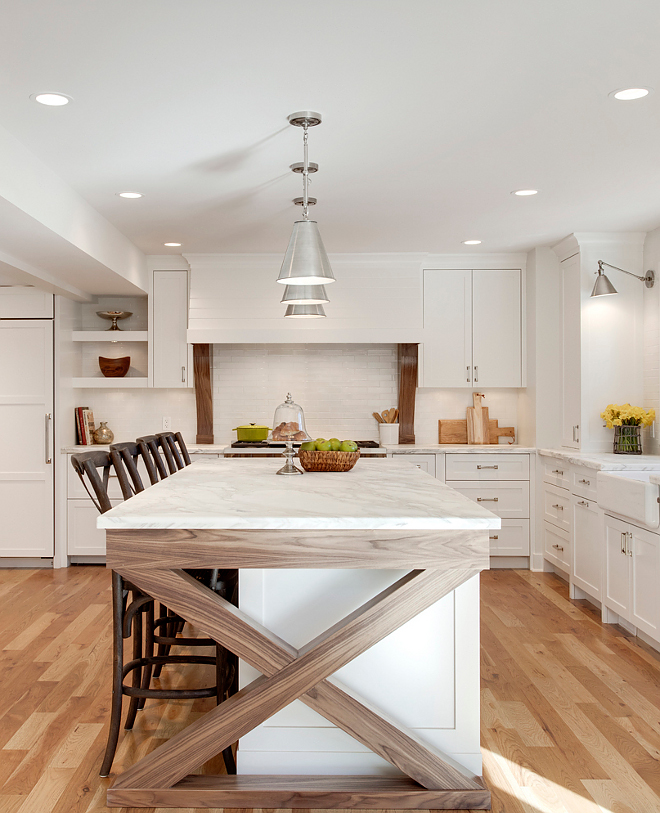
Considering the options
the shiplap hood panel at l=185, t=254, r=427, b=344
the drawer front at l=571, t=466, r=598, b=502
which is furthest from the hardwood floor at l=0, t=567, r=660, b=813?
the shiplap hood panel at l=185, t=254, r=427, b=344

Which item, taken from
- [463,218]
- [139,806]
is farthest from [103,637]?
[463,218]

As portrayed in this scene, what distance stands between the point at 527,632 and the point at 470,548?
213 cm

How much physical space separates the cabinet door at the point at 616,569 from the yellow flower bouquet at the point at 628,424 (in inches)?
33.5

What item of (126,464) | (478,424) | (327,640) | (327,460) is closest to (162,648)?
(126,464)

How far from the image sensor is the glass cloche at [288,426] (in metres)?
3.28

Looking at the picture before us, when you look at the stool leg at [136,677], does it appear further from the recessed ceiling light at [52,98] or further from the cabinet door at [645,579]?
the cabinet door at [645,579]

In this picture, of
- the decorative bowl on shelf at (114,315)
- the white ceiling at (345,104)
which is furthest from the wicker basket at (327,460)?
the decorative bowl on shelf at (114,315)

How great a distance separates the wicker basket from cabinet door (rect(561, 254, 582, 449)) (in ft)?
8.00

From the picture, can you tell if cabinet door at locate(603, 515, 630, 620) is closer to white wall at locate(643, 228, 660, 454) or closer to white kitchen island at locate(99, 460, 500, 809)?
white wall at locate(643, 228, 660, 454)

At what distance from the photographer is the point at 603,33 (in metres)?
2.28

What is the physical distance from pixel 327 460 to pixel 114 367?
3223 mm

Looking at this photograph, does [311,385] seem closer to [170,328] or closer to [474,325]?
[170,328]

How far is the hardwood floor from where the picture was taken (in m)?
2.40

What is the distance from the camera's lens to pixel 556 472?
17.2ft
